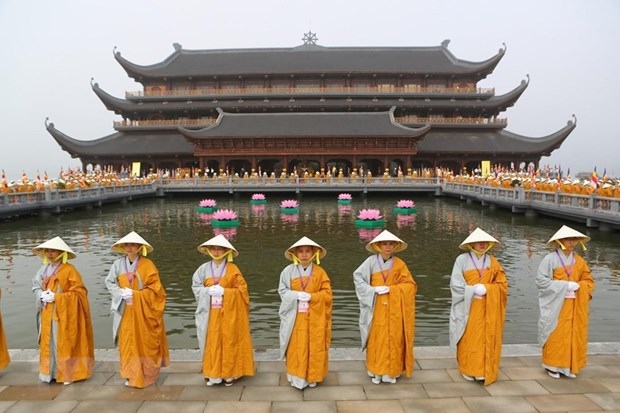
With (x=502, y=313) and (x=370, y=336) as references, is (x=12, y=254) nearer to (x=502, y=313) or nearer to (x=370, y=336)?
(x=370, y=336)

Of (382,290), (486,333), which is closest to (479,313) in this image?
(486,333)

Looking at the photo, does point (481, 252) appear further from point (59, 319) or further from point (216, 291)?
point (59, 319)

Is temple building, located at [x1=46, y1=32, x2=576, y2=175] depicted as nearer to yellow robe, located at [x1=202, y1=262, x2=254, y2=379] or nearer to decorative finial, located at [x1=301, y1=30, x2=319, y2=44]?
decorative finial, located at [x1=301, y1=30, x2=319, y2=44]

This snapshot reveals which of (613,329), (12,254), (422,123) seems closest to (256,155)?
(422,123)

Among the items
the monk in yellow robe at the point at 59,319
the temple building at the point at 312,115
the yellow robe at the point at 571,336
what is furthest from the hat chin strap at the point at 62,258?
the temple building at the point at 312,115

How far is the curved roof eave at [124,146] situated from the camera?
149ft

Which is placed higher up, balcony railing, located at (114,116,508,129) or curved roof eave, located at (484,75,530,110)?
curved roof eave, located at (484,75,530,110)

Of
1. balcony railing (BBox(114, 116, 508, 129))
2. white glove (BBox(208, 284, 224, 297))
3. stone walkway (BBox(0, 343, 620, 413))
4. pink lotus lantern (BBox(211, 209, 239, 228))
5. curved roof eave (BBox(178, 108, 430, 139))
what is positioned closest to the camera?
stone walkway (BBox(0, 343, 620, 413))

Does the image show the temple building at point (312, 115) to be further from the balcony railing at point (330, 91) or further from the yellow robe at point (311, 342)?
the yellow robe at point (311, 342)

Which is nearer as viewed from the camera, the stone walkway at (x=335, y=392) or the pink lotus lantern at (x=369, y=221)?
the stone walkway at (x=335, y=392)

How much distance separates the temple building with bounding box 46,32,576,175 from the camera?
43031 mm

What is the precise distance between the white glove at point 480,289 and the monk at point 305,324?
1.70 m

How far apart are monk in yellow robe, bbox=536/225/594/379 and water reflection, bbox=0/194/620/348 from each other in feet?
8.16

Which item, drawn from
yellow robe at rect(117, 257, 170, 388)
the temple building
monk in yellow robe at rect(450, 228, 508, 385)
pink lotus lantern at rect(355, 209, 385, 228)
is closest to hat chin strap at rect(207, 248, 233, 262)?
yellow robe at rect(117, 257, 170, 388)
